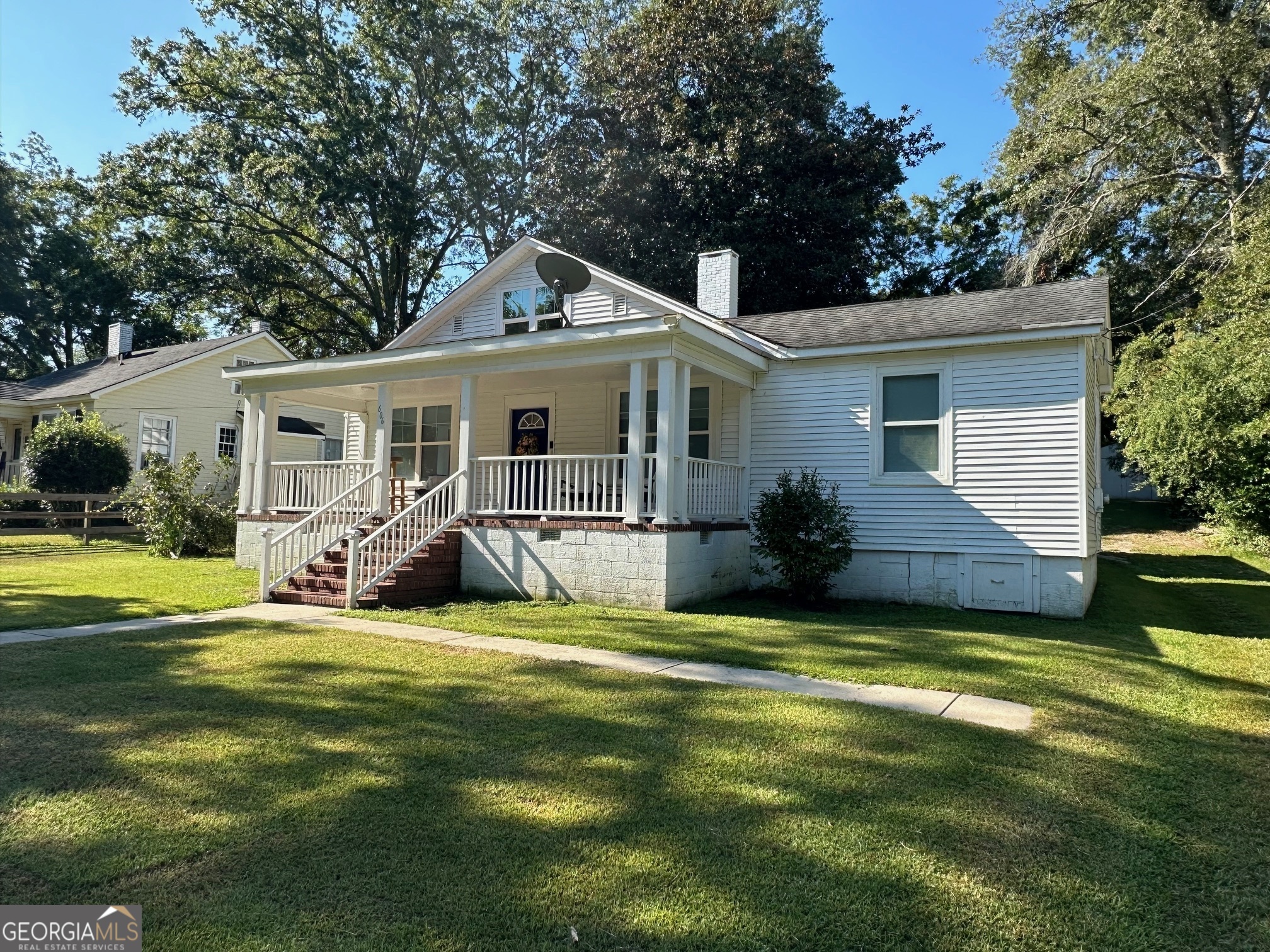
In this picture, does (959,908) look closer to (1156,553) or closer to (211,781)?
(211,781)

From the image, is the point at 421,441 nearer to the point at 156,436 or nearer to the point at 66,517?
the point at 66,517

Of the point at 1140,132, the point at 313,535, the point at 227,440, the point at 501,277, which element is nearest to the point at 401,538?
the point at 313,535

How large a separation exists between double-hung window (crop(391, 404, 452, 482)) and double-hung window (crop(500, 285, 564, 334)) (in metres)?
2.20

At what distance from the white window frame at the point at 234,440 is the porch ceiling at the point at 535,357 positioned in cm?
1291

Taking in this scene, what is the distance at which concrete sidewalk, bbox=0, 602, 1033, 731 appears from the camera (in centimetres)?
518

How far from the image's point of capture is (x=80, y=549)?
619 inches

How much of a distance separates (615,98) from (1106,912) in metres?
26.4

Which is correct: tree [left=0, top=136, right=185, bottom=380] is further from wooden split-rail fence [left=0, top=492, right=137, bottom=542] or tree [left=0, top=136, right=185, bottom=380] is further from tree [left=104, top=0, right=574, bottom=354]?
wooden split-rail fence [left=0, top=492, right=137, bottom=542]

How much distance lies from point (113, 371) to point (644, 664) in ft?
80.7

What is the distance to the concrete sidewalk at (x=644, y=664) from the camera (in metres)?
5.18

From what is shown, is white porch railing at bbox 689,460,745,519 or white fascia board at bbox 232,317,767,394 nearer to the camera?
white fascia board at bbox 232,317,767,394

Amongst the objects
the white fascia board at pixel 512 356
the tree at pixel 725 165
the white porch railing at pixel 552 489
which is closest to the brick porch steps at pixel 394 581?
the white porch railing at pixel 552 489

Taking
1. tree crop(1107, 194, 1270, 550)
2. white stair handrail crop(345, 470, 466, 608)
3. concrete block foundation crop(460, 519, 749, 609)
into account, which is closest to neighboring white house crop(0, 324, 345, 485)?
white stair handrail crop(345, 470, 466, 608)

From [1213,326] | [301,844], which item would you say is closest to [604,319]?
[301,844]
